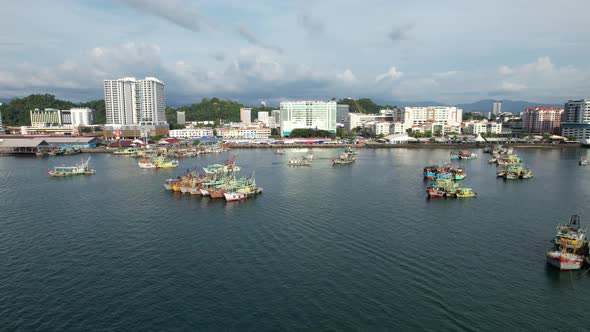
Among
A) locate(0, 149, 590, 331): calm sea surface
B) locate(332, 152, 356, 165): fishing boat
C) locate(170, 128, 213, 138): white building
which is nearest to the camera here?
locate(0, 149, 590, 331): calm sea surface

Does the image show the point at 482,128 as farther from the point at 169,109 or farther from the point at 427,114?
the point at 169,109

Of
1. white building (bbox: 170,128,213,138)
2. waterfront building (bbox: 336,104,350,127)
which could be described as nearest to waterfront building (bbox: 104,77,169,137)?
white building (bbox: 170,128,213,138)

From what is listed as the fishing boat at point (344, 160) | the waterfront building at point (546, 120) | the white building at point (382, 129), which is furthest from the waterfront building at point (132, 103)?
the waterfront building at point (546, 120)

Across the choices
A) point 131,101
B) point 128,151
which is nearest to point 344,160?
point 128,151

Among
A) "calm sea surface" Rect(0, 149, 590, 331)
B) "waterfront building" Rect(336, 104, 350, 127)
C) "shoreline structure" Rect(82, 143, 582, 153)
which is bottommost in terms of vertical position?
"calm sea surface" Rect(0, 149, 590, 331)

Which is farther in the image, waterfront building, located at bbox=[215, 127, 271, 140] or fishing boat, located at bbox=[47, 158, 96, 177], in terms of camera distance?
waterfront building, located at bbox=[215, 127, 271, 140]

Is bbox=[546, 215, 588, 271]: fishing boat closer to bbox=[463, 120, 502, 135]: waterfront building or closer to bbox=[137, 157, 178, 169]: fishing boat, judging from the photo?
bbox=[137, 157, 178, 169]: fishing boat
